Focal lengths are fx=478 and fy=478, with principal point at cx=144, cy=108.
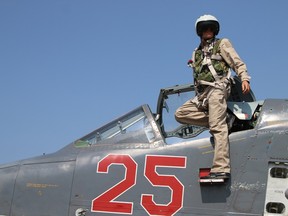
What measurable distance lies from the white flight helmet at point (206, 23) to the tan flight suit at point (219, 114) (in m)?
0.25

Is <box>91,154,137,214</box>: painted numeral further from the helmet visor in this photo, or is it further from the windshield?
the helmet visor

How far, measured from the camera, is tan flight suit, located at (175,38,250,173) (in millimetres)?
6926

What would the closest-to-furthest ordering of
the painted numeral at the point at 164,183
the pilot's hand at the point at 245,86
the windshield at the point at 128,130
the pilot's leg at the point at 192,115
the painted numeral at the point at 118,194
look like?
the pilot's hand at the point at 245,86 → the painted numeral at the point at 164,183 → the painted numeral at the point at 118,194 → the pilot's leg at the point at 192,115 → the windshield at the point at 128,130

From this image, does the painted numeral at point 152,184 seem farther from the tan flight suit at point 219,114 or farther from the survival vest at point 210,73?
the survival vest at point 210,73

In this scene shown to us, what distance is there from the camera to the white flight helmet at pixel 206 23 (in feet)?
24.8

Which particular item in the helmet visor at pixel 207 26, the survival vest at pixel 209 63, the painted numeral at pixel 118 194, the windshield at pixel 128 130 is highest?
the helmet visor at pixel 207 26

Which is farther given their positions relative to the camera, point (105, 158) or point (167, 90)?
point (167, 90)

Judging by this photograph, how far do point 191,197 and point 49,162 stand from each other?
2.34 m

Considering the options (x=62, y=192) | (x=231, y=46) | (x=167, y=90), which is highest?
(x=231, y=46)

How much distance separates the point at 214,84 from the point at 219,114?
475mm

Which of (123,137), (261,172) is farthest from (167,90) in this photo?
(261,172)

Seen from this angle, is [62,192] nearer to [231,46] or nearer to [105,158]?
[105,158]

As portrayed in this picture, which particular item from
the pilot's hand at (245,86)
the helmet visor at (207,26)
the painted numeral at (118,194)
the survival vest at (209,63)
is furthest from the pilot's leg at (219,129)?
the painted numeral at (118,194)

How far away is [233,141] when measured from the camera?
713cm
